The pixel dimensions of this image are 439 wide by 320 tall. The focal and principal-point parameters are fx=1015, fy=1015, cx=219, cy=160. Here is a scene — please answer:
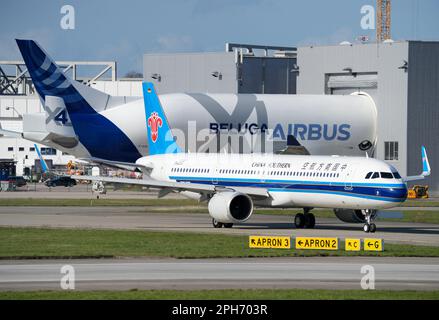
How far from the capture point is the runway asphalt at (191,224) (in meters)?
47.8

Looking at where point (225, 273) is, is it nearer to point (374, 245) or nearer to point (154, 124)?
point (374, 245)

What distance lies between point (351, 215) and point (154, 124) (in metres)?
13.5

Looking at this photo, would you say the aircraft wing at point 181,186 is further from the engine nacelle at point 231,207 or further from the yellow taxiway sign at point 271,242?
the yellow taxiway sign at point 271,242

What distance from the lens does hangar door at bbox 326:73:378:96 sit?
320ft

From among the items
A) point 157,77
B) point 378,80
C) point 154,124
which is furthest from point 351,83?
point 154,124

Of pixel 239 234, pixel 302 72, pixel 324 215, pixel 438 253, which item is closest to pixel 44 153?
pixel 302 72

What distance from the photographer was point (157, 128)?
59438 mm

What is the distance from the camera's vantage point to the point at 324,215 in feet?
A: 213

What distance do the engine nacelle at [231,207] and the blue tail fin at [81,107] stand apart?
29317mm

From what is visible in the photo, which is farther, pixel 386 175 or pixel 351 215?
pixel 351 215

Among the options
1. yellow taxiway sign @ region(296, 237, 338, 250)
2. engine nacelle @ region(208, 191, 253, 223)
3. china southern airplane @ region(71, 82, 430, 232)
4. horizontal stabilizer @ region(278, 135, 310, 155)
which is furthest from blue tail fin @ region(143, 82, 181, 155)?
horizontal stabilizer @ region(278, 135, 310, 155)
